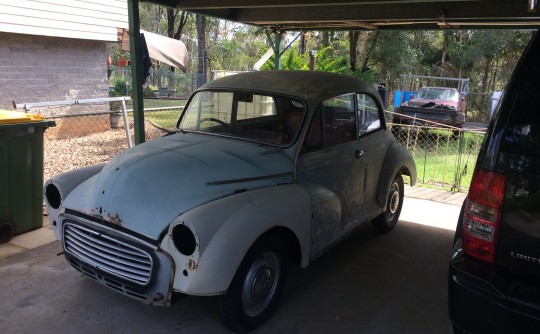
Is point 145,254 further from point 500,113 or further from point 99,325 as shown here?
point 500,113

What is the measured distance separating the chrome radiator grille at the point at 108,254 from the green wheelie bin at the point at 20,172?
1.54 m

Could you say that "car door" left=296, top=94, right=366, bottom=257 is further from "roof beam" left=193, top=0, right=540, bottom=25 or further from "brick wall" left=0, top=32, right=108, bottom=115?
"brick wall" left=0, top=32, right=108, bottom=115

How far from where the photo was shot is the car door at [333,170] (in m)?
3.59

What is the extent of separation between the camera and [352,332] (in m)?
3.15

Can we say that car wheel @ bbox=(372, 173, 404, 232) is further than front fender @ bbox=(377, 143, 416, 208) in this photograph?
Yes

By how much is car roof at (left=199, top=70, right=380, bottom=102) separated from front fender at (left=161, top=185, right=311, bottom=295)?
136 cm

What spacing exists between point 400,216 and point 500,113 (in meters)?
3.97

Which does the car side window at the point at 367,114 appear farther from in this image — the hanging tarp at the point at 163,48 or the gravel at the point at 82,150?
the hanging tarp at the point at 163,48

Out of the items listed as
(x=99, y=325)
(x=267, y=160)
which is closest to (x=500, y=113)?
(x=267, y=160)

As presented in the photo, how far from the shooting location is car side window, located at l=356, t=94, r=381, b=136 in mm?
4552

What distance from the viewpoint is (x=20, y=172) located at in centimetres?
438

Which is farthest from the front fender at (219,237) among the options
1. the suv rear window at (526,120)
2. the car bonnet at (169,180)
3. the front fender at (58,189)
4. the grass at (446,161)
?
the grass at (446,161)

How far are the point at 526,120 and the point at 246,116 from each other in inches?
97.8

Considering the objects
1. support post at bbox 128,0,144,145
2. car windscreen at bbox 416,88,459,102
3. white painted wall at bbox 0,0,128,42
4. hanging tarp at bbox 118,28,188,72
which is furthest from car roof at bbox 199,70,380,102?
car windscreen at bbox 416,88,459,102
